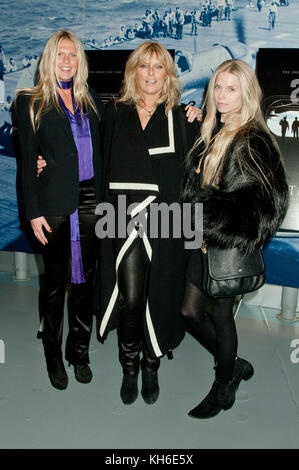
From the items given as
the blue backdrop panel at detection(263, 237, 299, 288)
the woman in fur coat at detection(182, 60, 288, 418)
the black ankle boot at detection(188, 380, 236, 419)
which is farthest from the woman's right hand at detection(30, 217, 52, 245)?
the blue backdrop panel at detection(263, 237, 299, 288)

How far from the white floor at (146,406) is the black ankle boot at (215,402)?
4cm

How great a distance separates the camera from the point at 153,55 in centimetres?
182

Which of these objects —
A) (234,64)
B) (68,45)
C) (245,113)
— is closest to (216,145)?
(245,113)

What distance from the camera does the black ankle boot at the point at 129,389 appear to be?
6.61 feet

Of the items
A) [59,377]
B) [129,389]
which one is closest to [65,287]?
[59,377]

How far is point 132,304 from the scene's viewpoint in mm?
1924

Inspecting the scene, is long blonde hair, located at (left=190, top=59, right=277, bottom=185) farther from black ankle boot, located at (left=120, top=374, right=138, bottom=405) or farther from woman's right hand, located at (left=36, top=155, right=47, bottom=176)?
black ankle boot, located at (left=120, top=374, right=138, bottom=405)

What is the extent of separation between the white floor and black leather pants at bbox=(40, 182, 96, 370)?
20 centimetres

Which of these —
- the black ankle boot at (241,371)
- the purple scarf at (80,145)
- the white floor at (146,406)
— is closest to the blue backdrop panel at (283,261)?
the white floor at (146,406)

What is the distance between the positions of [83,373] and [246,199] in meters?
1.26

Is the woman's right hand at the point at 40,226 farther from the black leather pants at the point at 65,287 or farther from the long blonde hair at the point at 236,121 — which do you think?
the long blonde hair at the point at 236,121

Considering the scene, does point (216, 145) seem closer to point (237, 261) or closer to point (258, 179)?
point (258, 179)

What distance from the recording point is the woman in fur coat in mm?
1619

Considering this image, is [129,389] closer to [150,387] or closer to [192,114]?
[150,387]
